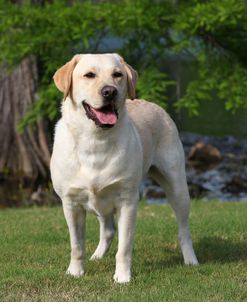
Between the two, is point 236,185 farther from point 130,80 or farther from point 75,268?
point 130,80

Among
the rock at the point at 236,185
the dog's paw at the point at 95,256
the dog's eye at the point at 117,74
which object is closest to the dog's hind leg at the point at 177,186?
the dog's paw at the point at 95,256

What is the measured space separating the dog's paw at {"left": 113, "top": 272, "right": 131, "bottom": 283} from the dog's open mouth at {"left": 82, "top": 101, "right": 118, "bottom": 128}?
1.18 m

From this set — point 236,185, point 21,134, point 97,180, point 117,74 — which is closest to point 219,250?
point 97,180

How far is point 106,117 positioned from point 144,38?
9645 mm

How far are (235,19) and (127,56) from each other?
2.76 metres

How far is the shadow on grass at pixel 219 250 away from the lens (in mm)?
7242

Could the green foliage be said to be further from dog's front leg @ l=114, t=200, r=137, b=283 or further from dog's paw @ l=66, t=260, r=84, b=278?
dog's front leg @ l=114, t=200, r=137, b=283

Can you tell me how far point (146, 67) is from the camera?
15.3 metres

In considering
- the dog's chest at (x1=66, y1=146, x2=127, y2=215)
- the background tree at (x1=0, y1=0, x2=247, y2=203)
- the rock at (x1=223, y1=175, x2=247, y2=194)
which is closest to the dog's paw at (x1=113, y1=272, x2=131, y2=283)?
the dog's chest at (x1=66, y1=146, x2=127, y2=215)

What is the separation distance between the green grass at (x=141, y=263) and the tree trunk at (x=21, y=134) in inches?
233

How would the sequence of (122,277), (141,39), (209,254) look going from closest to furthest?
1. (122,277)
2. (209,254)
3. (141,39)

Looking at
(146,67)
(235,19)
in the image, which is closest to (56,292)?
(235,19)

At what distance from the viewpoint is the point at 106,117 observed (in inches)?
233

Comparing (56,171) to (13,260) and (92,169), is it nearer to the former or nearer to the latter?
(92,169)
